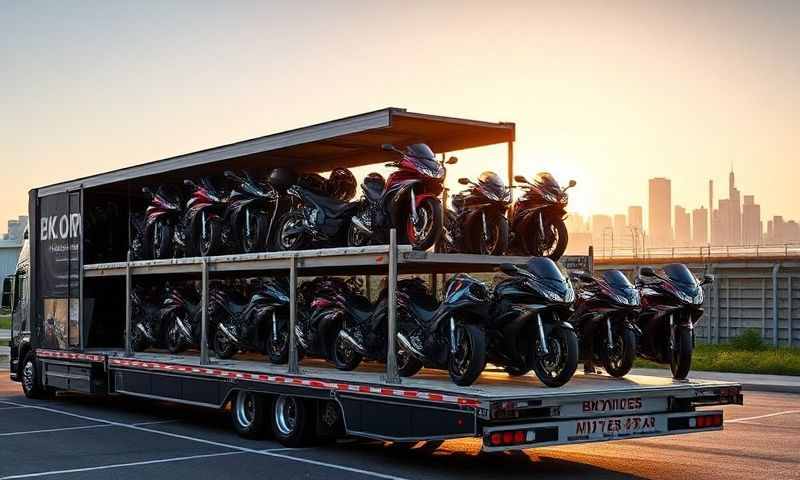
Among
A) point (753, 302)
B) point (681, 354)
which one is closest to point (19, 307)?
point (681, 354)

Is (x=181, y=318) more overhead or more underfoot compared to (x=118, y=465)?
more overhead

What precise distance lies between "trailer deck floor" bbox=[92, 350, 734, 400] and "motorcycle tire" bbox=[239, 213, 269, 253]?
159 cm

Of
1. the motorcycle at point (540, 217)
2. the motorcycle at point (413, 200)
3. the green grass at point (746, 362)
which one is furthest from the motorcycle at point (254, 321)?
the green grass at point (746, 362)

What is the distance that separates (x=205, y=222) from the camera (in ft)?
52.7

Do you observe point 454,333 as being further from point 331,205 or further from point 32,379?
point 32,379

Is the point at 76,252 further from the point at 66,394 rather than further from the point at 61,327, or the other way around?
the point at 66,394

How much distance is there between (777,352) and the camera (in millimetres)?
33062

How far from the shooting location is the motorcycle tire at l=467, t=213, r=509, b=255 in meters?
12.6

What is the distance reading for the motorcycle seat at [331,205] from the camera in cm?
1351

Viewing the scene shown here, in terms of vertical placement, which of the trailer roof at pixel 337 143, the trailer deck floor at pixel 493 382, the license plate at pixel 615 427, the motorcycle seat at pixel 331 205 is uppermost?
the trailer roof at pixel 337 143

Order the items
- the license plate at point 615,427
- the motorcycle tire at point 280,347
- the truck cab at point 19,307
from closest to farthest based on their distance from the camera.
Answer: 1. the license plate at point 615,427
2. the motorcycle tire at point 280,347
3. the truck cab at point 19,307

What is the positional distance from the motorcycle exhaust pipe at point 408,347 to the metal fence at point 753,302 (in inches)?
1047

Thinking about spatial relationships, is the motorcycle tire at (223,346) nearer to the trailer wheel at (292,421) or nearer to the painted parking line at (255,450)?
the painted parking line at (255,450)

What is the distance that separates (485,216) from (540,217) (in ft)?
2.38
